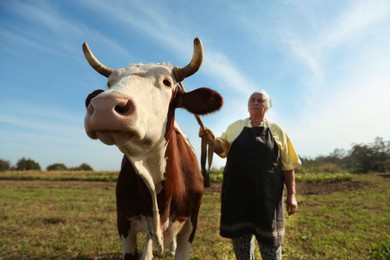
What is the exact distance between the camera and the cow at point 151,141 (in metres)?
1.83

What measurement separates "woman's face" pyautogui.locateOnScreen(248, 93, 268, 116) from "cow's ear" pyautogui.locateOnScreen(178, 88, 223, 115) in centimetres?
51

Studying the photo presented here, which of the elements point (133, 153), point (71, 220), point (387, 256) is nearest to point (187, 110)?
point (133, 153)

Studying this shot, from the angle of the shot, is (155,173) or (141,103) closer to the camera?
(141,103)

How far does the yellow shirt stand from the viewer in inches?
Answer: 123

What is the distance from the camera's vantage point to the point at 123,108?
1826 millimetres

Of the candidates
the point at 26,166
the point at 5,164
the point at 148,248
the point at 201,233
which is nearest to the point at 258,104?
the point at 148,248

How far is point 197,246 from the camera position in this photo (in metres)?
5.25

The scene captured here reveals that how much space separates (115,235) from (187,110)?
4.31 metres

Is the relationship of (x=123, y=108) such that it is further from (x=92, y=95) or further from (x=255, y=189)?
(x=255, y=189)

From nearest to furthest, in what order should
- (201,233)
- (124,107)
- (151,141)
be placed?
(124,107) < (151,141) < (201,233)

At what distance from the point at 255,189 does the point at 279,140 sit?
1.92 feet

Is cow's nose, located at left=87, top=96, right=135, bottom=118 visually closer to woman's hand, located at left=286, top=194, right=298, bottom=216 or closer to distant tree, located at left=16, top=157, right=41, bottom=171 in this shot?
woman's hand, located at left=286, top=194, right=298, bottom=216

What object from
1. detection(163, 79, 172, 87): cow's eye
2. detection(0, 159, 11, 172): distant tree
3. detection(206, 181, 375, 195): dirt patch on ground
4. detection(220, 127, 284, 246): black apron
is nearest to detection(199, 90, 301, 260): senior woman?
detection(220, 127, 284, 246): black apron

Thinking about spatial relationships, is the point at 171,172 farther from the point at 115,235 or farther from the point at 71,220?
the point at 71,220
